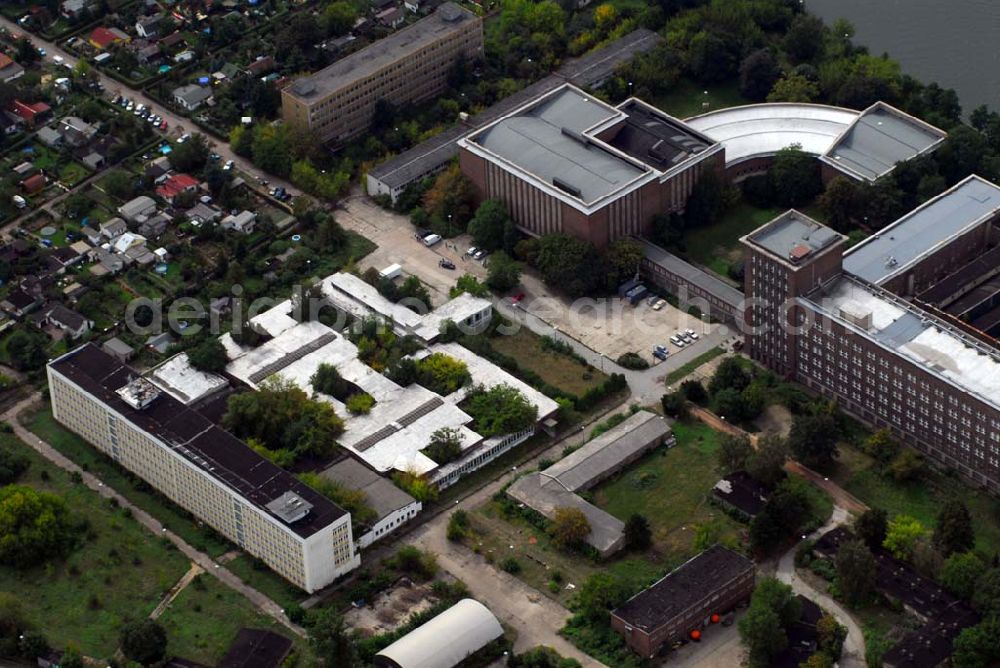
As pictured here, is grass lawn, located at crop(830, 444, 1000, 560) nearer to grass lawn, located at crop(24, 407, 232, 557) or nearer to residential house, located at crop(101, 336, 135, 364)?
grass lawn, located at crop(24, 407, 232, 557)

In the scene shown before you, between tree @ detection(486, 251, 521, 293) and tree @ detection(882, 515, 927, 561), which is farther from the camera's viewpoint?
tree @ detection(486, 251, 521, 293)

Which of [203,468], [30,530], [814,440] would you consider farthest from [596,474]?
[30,530]

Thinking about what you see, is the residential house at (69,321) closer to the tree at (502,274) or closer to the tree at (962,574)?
the tree at (502,274)

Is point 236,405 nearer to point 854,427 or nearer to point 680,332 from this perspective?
point 680,332

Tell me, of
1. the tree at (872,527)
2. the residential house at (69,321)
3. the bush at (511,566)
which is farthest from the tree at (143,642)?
the tree at (872,527)

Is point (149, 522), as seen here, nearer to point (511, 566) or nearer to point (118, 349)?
point (118, 349)

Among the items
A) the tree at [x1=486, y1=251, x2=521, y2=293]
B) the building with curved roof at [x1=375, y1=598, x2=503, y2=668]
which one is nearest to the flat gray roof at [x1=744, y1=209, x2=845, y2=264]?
the tree at [x1=486, y1=251, x2=521, y2=293]
